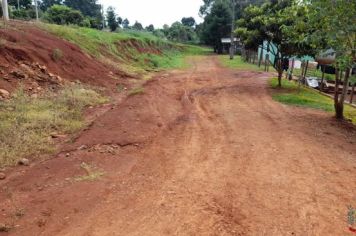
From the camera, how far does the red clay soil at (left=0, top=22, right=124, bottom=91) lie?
441 inches

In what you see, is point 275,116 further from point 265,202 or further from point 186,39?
point 186,39

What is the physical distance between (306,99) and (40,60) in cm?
993

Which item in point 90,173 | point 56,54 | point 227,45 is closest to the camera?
point 90,173

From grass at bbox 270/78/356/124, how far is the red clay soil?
6882 millimetres

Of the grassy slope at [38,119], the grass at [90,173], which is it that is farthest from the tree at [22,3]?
the grass at [90,173]

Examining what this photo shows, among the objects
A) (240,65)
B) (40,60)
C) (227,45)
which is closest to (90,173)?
(40,60)

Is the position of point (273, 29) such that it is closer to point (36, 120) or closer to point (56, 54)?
point (56, 54)

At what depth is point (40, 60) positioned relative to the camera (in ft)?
42.5

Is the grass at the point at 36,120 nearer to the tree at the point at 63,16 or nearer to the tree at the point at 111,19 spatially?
the tree at the point at 63,16

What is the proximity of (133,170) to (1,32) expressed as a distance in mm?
9724

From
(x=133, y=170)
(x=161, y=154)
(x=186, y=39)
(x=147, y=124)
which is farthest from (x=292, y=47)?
(x=186, y=39)

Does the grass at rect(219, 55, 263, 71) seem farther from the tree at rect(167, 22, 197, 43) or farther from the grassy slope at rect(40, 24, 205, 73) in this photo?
the tree at rect(167, 22, 197, 43)

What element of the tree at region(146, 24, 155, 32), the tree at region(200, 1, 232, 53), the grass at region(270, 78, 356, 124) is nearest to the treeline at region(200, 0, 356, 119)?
the grass at region(270, 78, 356, 124)

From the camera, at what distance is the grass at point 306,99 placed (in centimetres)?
1260
